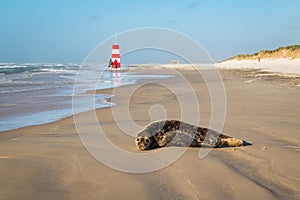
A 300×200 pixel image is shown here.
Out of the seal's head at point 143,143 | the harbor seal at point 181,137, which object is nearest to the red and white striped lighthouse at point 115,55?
the harbor seal at point 181,137

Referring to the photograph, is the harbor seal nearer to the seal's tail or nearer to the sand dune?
the seal's tail

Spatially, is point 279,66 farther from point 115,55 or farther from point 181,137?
point 181,137

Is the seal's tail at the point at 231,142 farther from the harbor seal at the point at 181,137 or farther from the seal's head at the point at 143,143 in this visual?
the seal's head at the point at 143,143

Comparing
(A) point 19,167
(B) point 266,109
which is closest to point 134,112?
(B) point 266,109

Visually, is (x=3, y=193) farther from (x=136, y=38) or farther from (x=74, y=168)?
(x=136, y=38)

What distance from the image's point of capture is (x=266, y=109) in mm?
7637

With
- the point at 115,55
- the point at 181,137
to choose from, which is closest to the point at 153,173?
the point at 181,137

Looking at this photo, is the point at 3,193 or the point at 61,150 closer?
the point at 3,193

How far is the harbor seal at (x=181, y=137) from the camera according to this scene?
4.27 meters

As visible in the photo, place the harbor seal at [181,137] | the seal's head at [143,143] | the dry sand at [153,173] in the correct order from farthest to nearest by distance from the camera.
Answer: the harbor seal at [181,137] < the seal's head at [143,143] < the dry sand at [153,173]

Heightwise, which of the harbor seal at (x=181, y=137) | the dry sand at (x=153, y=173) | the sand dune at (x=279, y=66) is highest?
the sand dune at (x=279, y=66)

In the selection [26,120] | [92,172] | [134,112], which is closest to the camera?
[92,172]

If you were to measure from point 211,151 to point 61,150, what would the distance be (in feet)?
6.66

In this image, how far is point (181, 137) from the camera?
4.31 metres
